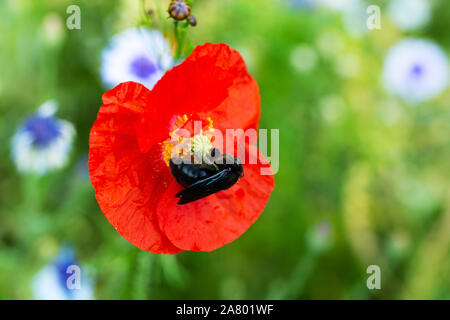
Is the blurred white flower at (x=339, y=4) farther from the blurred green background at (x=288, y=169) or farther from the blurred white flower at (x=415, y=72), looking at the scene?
the blurred white flower at (x=415, y=72)

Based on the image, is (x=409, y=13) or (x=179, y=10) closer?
(x=179, y=10)

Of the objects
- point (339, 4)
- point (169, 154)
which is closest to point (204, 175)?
point (169, 154)

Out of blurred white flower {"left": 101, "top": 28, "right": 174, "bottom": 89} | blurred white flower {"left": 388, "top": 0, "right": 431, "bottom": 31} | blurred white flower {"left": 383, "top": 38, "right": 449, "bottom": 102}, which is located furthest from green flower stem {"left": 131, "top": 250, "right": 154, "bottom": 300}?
blurred white flower {"left": 388, "top": 0, "right": 431, "bottom": 31}

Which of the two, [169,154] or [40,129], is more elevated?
[40,129]

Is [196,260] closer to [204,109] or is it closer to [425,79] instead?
[204,109]

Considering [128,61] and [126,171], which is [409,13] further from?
[126,171]
